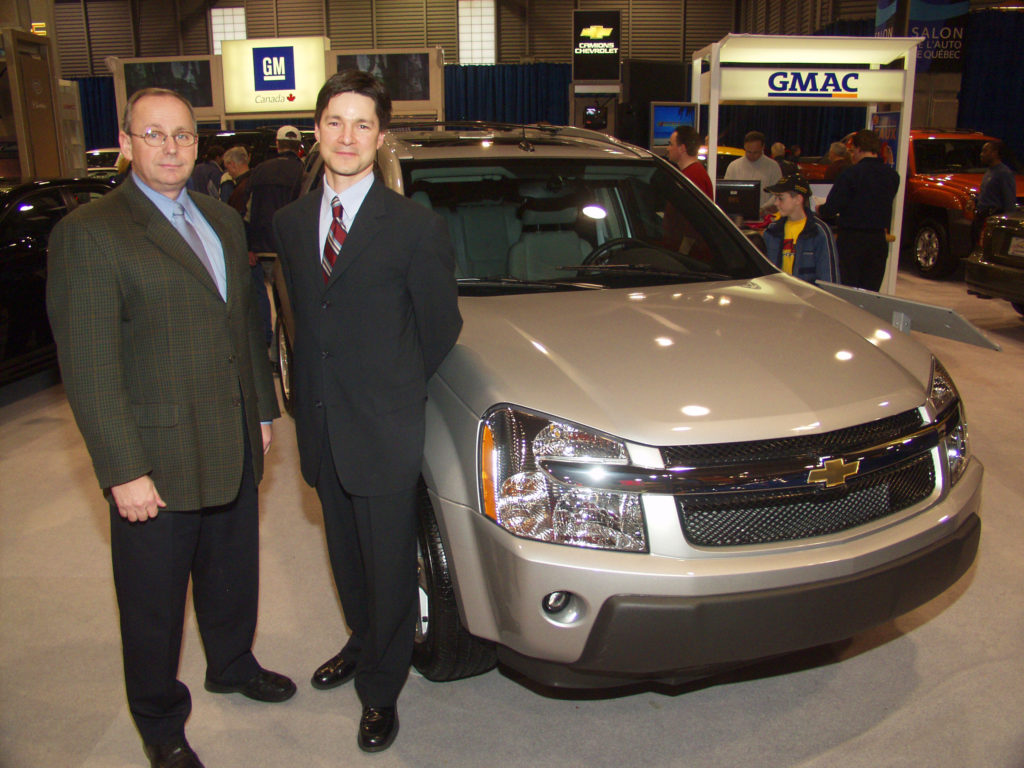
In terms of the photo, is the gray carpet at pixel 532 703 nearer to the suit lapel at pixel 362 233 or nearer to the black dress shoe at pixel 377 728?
the black dress shoe at pixel 377 728

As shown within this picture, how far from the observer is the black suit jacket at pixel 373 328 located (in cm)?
209

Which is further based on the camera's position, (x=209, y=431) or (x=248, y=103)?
(x=248, y=103)

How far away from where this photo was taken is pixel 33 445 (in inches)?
199

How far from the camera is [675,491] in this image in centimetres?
201

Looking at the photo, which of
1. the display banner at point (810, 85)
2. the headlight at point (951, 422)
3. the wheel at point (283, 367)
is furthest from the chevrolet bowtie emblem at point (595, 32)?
the headlight at point (951, 422)

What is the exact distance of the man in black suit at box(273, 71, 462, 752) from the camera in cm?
210

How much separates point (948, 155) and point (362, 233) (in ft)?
35.9

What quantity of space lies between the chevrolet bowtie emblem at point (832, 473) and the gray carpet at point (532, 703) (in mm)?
788

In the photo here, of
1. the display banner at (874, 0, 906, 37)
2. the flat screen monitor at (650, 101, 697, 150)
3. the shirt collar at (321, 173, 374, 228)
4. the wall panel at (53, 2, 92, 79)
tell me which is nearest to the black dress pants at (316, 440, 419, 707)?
the shirt collar at (321, 173, 374, 228)

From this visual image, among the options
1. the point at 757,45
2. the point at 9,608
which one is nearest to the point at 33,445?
the point at 9,608

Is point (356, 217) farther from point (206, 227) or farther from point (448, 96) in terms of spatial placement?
point (448, 96)

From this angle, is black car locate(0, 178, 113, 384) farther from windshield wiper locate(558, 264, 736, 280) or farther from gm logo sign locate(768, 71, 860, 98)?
gm logo sign locate(768, 71, 860, 98)

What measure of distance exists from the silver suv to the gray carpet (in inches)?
10.4

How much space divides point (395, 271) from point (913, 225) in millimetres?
10235
